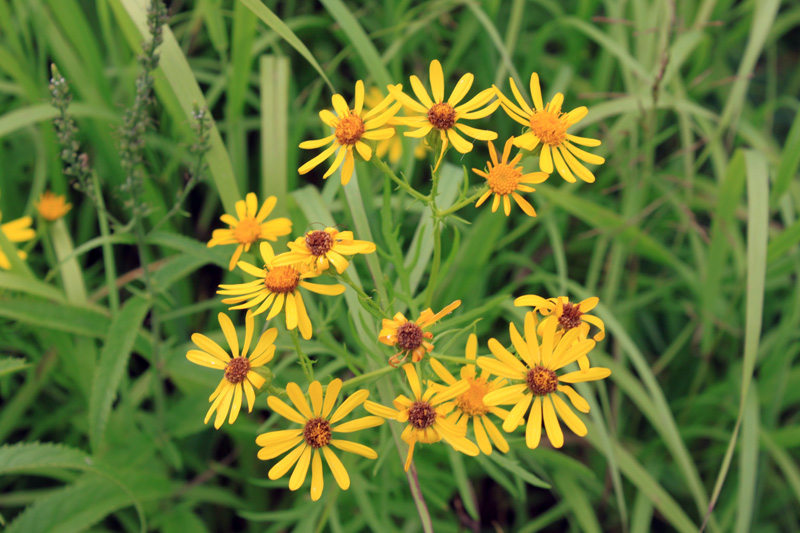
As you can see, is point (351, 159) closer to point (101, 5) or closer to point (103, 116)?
point (103, 116)

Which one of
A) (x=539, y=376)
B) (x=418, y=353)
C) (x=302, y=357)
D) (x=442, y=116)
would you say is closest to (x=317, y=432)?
(x=302, y=357)

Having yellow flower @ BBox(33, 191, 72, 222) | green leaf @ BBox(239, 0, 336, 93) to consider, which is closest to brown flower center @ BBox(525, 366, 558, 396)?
green leaf @ BBox(239, 0, 336, 93)

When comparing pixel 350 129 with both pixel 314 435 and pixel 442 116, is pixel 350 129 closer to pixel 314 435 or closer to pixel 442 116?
pixel 442 116

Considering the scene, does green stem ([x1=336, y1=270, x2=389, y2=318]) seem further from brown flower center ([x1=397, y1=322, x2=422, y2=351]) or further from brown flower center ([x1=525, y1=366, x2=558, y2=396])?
brown flower center ([x1=525, y1=366, x2=558, y2=396])

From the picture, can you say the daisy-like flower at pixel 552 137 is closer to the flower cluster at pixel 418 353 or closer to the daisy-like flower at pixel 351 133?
the flower cluster at pixel 418 353

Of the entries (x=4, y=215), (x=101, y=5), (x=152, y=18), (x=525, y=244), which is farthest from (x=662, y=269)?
(x=4, y=215)
